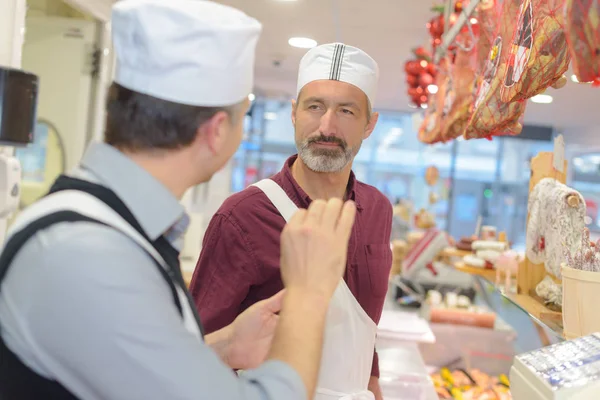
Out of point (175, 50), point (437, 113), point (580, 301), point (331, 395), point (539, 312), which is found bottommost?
point (331, 395)

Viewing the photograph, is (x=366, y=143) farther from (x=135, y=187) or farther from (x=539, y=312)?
(x=135, y=187)

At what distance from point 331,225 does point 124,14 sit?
43cm

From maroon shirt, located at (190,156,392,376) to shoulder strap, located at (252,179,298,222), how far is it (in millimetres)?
14

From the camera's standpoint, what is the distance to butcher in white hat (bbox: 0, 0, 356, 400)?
2.38 ft

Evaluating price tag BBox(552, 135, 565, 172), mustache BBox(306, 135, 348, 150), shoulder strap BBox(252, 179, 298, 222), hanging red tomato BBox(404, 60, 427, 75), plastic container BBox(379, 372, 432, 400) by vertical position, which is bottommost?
plastic container BBox(379, 372, 432, 400)

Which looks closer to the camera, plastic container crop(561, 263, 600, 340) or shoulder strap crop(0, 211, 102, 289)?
shoulder strap crop(0, 211, 102, 289)

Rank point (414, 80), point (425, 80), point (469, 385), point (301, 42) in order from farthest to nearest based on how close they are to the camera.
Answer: point (301, 42) < point (414, 80) < point (425, 80) < point (469, 385)

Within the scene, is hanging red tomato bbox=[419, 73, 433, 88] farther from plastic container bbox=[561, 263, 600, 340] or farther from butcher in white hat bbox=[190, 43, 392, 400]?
plastic container bbox=[561, 263, 600, 340]

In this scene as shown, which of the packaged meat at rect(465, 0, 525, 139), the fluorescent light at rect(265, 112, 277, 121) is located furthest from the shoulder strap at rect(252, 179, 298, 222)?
the fluorescent light at rect(265, 112, 277, 121)

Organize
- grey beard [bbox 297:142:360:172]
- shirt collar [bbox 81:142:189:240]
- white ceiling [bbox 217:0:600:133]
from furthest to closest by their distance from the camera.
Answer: white ceiling [bbox 217:0:600:133], grey beard [bbox 297:142:360:172], shirt collar [bbox 81:142:189:240]

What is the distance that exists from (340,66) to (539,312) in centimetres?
96

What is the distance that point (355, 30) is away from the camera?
5727 mm

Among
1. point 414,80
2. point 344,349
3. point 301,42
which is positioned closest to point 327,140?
point 344,349

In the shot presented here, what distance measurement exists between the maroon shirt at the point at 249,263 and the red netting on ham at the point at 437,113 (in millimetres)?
1410
